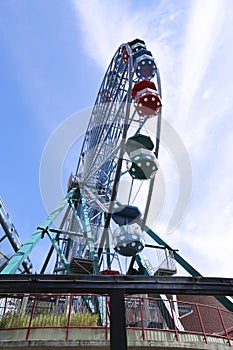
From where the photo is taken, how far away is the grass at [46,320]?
20.1 feet

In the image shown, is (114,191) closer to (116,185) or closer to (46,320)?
(116,185)

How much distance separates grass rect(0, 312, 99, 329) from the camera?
6.13 meters

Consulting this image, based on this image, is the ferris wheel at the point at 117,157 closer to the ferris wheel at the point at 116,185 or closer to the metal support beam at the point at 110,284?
the ferris wheel at the point at 116,185

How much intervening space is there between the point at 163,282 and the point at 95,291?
836 mm

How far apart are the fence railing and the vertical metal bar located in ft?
9.45

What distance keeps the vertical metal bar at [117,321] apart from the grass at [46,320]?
3.28 metres

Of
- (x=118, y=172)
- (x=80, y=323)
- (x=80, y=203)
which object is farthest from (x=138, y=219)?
(x=80, y=323)

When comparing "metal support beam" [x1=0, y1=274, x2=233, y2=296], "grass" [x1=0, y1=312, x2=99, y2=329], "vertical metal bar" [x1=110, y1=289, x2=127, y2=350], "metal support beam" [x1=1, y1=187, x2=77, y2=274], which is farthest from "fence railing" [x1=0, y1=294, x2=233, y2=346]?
"vertical metal bar" [x1=110, y1=289, x2=127, y2=350]

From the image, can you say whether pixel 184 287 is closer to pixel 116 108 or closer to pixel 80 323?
pixel 80 323

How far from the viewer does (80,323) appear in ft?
20.3

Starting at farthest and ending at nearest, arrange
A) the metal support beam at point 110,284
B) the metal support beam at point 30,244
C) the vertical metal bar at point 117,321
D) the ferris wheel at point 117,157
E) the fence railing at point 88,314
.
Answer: the ferris wheel at point 117,157
the metal support beam at point 30,244
the fence railing at point 88,314
the metal support beam at point 110,284
the vertical metal bar at point 117,321

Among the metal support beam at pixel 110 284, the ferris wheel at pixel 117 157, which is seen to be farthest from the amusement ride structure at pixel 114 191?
the metal support beam at pixel 110 284

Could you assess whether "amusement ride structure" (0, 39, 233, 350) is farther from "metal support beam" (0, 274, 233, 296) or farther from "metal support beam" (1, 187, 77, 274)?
"metal support beam" (0, 274, 233, 296)

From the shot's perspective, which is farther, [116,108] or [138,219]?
[116,108]
